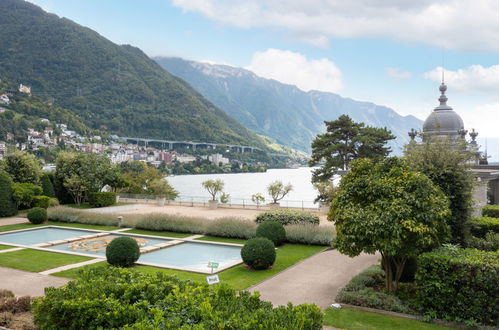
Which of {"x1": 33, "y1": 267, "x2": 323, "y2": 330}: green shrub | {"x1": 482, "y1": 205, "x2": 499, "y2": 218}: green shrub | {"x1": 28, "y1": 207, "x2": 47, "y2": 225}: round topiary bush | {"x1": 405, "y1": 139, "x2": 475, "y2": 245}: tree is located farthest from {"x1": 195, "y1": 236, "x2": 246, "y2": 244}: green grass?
{"x1": 482, "y1": 205, "x2": 499, "y2": 218}: green shrub

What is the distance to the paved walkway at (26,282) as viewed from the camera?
31.4ft

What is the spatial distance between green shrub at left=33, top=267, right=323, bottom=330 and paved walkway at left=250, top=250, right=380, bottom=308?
10.9 ft

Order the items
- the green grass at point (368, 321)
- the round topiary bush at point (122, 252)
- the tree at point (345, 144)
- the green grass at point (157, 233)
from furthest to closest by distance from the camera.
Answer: the tree at point (345, 144), the green grass at point (157, 233), the round topiary bush at point (122, 252), the green grass at point (368, 321)

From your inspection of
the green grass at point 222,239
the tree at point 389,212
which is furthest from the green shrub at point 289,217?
the tree at point 389,212

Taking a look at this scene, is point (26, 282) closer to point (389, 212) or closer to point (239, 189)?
point (389, 212)

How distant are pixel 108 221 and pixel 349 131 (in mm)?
18969

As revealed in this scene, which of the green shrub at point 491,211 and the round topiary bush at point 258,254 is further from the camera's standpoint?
the green shrub at point 491,211

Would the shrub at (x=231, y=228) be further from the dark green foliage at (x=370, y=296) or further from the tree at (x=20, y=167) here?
the tree at (x=20, y=167)

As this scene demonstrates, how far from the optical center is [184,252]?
15148mm

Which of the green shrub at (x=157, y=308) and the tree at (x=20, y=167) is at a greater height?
the tree at (x=20, y=167)

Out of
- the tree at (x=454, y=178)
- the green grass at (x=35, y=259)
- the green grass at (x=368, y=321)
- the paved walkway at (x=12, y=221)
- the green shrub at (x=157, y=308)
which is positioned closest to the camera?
the green shrub at (x=157, y=308)

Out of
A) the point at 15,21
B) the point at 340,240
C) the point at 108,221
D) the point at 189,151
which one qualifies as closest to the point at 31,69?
the point at 15,21

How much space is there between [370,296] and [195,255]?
7.89 meters

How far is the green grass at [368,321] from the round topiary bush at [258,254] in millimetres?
3610
